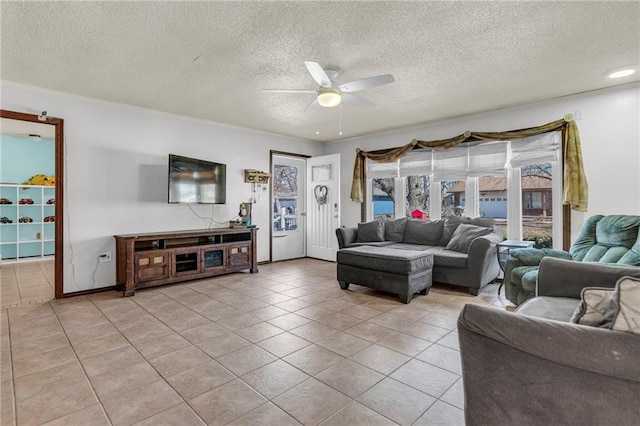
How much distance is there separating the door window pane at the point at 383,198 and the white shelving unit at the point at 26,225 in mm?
6856

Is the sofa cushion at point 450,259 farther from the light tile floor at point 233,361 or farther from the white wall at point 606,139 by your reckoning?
the white wall at point 606,139

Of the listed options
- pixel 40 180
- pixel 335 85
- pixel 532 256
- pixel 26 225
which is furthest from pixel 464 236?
pixel 26 225

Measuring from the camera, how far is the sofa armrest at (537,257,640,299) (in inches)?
81.1

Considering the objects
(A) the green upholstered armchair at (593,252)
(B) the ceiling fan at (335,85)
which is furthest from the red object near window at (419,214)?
(B) the ceiling fan at (335,85)

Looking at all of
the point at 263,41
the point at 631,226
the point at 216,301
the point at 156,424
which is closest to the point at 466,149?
the point at 631,226

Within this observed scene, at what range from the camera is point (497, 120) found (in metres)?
4.60

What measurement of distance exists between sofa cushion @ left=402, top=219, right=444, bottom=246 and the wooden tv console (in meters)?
2.57

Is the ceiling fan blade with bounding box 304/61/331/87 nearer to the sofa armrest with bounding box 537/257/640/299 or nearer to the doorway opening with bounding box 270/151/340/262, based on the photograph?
the sofa armrest with bounding box 537/257/640/299

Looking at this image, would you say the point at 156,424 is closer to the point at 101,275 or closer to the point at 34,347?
the point at 34,347

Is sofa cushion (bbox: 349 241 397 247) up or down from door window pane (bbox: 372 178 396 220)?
down

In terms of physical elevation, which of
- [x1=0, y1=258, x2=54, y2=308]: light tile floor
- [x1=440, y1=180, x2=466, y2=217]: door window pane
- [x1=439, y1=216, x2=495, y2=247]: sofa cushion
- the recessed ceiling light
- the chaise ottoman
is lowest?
[x1=0, y1=258, x2=54, y2=308]: light tile floor

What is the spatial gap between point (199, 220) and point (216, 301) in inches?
73.2

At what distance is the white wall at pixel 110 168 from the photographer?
3.90 metres

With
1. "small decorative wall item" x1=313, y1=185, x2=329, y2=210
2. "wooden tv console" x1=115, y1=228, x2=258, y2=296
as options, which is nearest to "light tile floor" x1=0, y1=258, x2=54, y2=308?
"wooden tv console" x1=115, y1=228, x2=258, y2=296
